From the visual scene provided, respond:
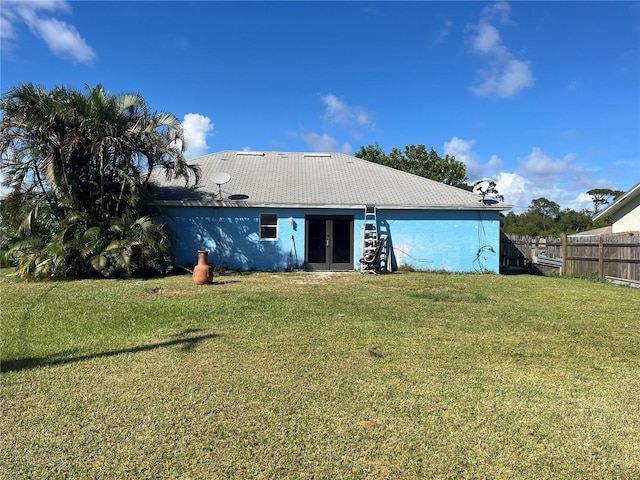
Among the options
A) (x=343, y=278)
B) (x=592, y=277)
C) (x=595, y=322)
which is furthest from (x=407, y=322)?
(x=592, y=277)

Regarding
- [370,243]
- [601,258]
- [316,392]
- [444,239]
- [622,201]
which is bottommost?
[316,392]

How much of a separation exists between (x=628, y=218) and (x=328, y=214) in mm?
12682

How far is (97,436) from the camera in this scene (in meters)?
3.29

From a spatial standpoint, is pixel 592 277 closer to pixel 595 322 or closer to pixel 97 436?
pixel 595 322

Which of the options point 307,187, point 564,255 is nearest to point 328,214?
point 307,187

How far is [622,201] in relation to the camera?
17828 mm

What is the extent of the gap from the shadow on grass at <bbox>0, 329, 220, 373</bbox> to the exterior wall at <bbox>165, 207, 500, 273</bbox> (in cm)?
955

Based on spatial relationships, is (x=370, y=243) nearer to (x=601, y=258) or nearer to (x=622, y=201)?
(x=601, y=258)

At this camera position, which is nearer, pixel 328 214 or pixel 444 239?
pixel 328 214

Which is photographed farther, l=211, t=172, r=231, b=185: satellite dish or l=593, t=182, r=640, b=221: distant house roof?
l=593, t=182, r=640, b=221: distant house roof

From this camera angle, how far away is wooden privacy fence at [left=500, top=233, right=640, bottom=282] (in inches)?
522

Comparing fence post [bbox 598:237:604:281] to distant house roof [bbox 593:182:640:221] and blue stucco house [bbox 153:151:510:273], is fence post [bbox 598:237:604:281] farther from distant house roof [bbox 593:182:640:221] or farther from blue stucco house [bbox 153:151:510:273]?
distant house roof [bbox 593:182:640:221]

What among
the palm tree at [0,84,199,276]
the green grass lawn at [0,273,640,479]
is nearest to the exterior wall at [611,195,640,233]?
the green grass lawn at [0,273,640,479]

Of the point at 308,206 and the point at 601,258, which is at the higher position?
the point at 308,206
